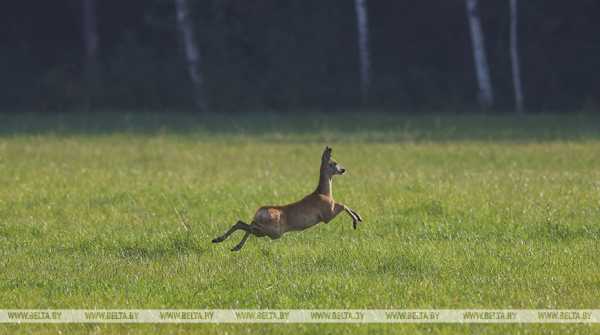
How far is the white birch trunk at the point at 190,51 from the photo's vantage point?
4131 cm

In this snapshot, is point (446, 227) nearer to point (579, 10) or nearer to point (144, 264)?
point (144, 264)

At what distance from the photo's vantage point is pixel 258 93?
4166cm

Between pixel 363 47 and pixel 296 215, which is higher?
pixel 363 47

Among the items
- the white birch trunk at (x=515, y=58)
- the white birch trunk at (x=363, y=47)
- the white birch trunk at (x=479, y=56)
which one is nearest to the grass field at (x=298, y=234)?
the white birch trunk at (x=515, y=58)

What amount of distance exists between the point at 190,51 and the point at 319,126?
35.3 ft

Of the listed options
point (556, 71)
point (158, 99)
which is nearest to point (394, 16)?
point (556, 71)

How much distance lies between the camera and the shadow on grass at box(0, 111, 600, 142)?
28.6m

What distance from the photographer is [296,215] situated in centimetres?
1117

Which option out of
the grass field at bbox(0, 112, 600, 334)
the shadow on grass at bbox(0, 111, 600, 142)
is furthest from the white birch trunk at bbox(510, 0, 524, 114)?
the grass field at bbox(0, 112, 600, 334)

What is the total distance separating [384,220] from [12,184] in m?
6.24

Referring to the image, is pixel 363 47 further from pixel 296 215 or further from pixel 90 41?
pixel 296 215

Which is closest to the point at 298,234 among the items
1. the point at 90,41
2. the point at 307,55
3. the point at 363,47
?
the point at 363,47

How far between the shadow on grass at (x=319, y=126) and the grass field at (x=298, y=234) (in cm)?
203

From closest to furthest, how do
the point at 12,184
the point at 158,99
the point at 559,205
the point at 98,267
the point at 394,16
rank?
1. the point at 98,267
2. the point at 559,205
3. the point at 12,184
4. the point at 158,99
5. the point at 394,16
